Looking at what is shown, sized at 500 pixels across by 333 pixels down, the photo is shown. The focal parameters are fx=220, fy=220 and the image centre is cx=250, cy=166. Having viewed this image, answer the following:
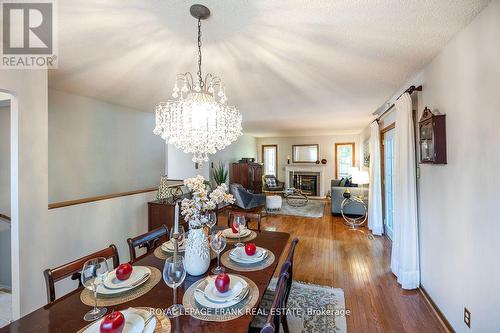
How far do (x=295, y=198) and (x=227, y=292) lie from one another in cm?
708

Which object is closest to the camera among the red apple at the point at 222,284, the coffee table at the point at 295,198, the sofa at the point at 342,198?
the red apple at the point at 222,284

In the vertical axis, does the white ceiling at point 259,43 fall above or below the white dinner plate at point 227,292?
above

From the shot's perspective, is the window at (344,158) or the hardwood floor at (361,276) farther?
the window at (344,158)

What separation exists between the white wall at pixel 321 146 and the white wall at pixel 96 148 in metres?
5.77

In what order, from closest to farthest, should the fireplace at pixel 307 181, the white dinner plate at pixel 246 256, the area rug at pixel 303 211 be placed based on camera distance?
the white dinner plate at pixel 246 256 < the area rug at pixel 303 211 < the fireplace at pixel 307 181

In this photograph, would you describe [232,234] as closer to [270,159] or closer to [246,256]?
[246,256]

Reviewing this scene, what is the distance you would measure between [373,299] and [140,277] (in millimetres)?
2243

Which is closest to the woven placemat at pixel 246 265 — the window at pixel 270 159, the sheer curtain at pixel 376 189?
the sheer curtain at pixel 376 189

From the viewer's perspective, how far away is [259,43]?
5.89 feet

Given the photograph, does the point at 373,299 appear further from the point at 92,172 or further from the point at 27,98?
Result: the point at 92,172

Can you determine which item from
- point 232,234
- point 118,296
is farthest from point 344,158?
point 118,296

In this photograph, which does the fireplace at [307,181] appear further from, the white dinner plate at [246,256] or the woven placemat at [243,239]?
the white dinner plate at [246,256]

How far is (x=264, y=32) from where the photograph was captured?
5.34 ft

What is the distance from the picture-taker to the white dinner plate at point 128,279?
1219 mm
